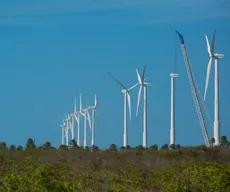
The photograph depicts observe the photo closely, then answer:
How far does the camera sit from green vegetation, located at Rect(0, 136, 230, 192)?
27812 mm

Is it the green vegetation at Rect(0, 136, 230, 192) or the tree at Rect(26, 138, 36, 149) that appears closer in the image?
the green vegetation at Rect(0, 136, 230, 192)

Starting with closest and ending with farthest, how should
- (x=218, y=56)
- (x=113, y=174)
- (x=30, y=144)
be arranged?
(x=113, y=174)
(x=218, y=56)
(x=30, y=144)

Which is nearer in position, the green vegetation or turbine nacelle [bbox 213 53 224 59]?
the green vegetation

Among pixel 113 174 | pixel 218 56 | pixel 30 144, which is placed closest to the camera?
pixel 113 174

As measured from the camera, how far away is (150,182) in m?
38.1

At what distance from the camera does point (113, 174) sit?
4238 centimetres

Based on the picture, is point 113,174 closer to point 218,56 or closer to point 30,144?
point 218,56

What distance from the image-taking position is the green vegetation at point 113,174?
91.2 feet

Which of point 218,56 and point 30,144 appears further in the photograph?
point 30,144

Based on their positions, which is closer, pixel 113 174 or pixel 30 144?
pixel 113 174

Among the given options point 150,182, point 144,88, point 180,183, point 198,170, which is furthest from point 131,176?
point 144,88

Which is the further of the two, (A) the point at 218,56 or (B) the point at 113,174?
(A) the point at 218,56

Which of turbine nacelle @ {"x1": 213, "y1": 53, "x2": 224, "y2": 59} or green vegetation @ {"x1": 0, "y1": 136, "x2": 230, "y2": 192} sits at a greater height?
turbine nacelle @ {"x1": 213, "y1": 53, "x2": 224, "y2": 59}

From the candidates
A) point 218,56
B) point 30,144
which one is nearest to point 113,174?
point 218,56
